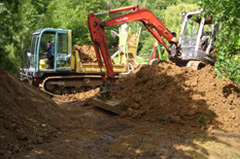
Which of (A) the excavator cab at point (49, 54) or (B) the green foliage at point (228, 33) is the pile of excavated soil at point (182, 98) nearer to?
(B) the green foliage at point (228, 33)

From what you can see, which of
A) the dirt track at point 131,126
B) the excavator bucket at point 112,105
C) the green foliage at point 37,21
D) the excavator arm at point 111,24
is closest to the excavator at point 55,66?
the green foliage at point 37,21

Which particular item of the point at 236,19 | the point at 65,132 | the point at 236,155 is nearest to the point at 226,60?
the point at 236,19

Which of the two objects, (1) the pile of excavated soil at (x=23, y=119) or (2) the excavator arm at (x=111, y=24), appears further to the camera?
(2) the excavator arm at (x=111, y=24)

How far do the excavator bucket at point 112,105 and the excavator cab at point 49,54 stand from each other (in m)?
3.77

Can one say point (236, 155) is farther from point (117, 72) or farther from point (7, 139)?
point (117, 72)

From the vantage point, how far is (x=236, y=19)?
500 cm

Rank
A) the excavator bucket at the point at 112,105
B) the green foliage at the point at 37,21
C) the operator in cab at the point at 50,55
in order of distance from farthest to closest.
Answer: the operator in cab at the point at 50,55 → the excavator bucket at the point at 112,105 → the green foliage at the point at 37,21

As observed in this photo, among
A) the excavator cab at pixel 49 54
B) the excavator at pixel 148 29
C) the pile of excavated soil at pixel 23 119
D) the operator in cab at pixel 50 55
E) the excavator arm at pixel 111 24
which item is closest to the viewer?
the pile of excavated soil at pixel 23 119

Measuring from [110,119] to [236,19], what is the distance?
4.01 m

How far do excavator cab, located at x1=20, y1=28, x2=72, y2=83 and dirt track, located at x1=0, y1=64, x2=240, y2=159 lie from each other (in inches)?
118

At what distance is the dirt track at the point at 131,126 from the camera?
4445mm

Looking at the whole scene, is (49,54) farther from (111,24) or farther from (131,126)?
(131,126)

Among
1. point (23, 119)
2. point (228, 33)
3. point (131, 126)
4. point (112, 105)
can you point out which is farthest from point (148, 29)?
point (23, 119)

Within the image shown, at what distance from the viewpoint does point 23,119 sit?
489 centimetres
